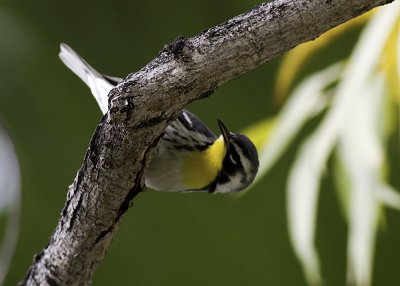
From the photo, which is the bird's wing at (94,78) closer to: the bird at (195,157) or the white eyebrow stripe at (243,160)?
the bird at (195,157)

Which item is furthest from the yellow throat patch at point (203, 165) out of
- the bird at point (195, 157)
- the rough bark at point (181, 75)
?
the rough bark at point (181, 75)

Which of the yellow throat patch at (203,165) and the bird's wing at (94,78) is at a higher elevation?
the bird's wing at (94,78)

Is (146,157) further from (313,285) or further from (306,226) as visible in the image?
(313,285)

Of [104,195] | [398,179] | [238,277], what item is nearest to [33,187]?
[238,277]

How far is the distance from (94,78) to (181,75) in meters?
0.48

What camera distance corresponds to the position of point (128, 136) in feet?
2.40

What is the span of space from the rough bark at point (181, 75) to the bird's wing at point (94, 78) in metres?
0.32

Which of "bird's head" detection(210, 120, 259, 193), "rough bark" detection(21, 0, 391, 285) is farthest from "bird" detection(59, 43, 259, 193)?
"rough bark" detection(21, 0, 391, 285)

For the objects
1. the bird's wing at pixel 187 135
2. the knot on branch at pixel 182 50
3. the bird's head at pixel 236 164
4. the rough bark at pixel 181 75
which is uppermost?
the knot on branch at pixel 182 50

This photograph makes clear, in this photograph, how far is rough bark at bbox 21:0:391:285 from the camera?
2.23 ft

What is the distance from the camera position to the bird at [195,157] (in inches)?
42.9

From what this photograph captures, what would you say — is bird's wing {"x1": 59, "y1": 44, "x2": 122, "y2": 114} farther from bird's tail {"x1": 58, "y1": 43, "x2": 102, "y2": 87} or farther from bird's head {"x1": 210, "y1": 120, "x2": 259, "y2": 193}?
bird's head {"x1": 210, "y1": 120, "x2": 259, "y2": 193}

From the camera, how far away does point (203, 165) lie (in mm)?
1144

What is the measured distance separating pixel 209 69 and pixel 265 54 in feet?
0.18
